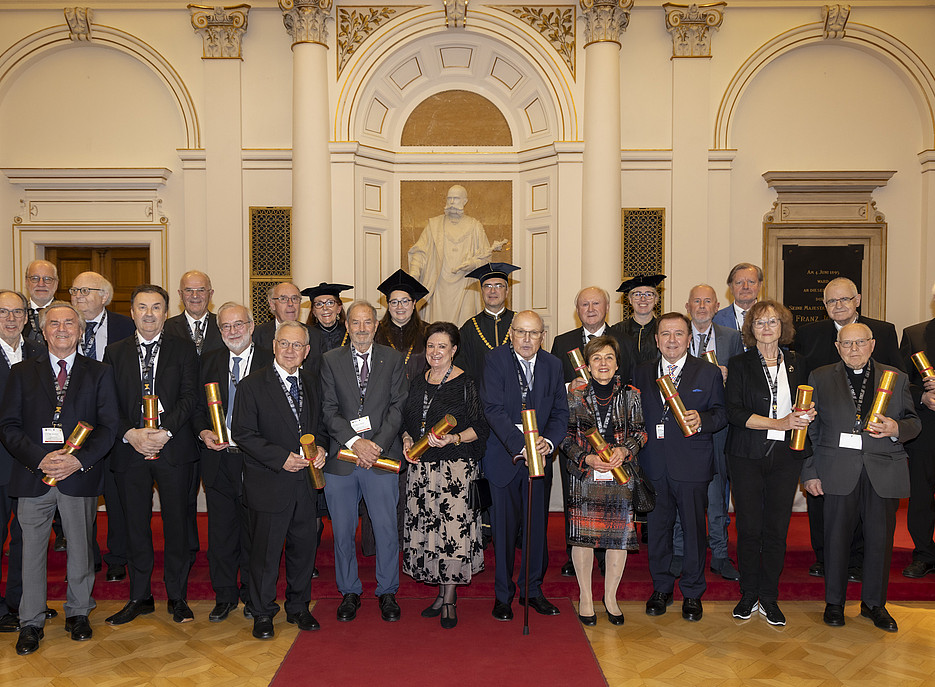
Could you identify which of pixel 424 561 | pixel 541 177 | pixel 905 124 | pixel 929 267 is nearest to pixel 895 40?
pixel 905 124

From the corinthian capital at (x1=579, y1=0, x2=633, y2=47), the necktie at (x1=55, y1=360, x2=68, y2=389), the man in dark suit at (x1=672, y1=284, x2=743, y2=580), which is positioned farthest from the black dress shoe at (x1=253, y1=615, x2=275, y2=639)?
the corinthian capital at (x1=579, y1=0, x2=633, y2=47)

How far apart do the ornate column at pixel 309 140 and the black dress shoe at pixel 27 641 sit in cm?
461

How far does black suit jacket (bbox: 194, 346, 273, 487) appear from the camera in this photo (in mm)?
4555

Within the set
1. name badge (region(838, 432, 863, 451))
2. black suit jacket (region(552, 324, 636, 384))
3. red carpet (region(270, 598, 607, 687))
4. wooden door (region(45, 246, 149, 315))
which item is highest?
wooden door (region(45, 246, 149, 315))

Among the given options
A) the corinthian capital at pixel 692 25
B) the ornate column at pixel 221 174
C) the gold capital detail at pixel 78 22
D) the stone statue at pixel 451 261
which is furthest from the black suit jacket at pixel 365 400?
the gold capital detail at pixel 78 22

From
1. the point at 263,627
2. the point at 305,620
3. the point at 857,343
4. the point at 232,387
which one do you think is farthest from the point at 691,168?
the point at 263,627

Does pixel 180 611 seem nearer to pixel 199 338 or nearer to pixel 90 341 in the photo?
pixel 199 338

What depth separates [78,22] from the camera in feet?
27.5

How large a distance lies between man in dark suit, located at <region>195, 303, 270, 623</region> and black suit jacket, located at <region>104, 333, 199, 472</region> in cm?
9

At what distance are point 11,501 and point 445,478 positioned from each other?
259cm

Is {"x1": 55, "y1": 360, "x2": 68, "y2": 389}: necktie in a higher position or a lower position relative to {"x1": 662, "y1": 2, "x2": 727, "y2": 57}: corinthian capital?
lower

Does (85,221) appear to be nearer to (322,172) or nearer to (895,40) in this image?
(322,172)

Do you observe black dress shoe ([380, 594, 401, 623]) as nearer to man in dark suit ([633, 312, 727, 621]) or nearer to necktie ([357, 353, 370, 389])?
necktie ([357, 353, 370, 389])

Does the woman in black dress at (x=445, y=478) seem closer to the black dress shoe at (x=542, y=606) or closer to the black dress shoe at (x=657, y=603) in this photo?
the black dress shoe at (x=542, y=606)
